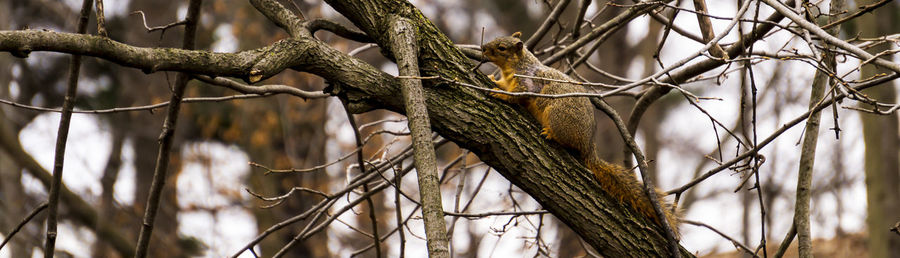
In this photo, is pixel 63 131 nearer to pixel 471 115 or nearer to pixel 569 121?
pixel 471 115

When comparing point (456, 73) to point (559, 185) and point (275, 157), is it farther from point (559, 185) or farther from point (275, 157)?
point (275, 157)

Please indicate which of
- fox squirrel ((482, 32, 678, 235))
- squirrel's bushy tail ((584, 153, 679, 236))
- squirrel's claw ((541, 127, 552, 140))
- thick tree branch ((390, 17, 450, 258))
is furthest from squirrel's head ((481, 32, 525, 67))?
thick tree branch ((390, 17, 450, 258))

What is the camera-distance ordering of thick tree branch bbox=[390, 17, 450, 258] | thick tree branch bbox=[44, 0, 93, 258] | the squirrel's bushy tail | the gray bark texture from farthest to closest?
the squirrel's bushy tail → thick tree branch bbox=[44, 0, 93, 258] → the gray bark texture → thick tree branch bbox=[390, 17, 450, 258]

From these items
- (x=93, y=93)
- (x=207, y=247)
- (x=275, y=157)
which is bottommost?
(x=207, y=247)

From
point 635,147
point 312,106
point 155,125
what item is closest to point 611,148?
point 312,106

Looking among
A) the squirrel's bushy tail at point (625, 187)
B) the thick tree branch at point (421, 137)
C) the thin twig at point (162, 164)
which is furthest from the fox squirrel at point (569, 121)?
the thin twig at point (162, 164)

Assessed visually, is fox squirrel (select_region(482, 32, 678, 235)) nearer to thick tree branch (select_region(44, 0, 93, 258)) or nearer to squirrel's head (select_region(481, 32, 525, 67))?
squirrel's head (select_region(481, 32, 525, 67))

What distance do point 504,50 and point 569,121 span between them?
0.87 meters

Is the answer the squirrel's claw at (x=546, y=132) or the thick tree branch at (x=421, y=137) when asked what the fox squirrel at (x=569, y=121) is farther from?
the thick tree branch at (x=421, y=137)

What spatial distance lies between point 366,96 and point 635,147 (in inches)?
43.1

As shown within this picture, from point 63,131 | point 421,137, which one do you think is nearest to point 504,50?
point 421,137

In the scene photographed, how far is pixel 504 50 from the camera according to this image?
388 cm

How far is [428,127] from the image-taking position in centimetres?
228

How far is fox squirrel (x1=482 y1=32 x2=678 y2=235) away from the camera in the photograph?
2982mm
